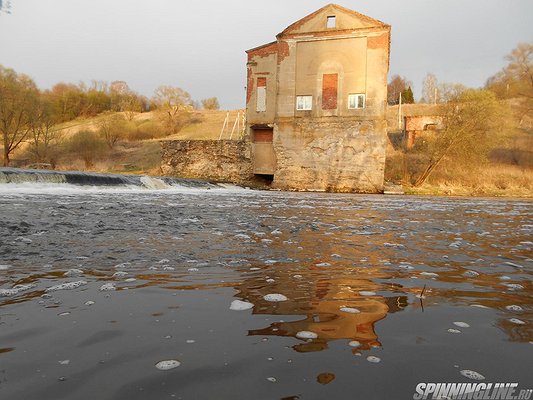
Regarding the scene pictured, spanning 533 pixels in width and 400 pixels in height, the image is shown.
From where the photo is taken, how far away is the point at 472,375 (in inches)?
57.7

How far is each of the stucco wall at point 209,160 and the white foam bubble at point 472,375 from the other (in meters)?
24.1

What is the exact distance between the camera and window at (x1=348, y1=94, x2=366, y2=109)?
23.0 metres

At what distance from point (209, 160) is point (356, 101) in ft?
36.5

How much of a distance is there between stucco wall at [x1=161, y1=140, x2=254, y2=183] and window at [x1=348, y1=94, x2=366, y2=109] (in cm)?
753

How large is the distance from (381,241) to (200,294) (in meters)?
3.08

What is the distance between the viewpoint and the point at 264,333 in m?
1.86

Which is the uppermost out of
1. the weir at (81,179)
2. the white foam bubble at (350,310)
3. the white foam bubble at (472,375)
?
the weir at (81,179)

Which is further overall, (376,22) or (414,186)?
(414,186)

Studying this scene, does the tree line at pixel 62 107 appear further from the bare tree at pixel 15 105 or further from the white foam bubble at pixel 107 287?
the white foam bubble at pixel 107 287

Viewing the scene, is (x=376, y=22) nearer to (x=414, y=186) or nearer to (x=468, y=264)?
(x=414, y=186)

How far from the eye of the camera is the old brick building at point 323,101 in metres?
22.7

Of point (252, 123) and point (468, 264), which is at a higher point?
point (252, 123)

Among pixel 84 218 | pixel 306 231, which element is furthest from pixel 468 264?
pixel 84 218

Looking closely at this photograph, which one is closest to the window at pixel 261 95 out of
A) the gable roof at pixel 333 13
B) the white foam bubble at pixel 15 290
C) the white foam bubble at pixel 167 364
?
the gable roof at pixel 333 13
